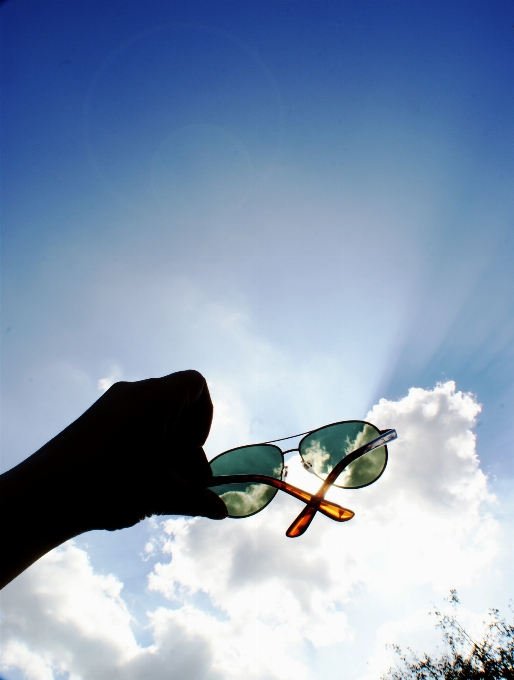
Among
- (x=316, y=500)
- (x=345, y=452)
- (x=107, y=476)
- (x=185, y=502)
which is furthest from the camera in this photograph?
(x=345, y=452)

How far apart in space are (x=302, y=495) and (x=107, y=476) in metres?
1.16

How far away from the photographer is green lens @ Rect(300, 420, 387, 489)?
2193mm

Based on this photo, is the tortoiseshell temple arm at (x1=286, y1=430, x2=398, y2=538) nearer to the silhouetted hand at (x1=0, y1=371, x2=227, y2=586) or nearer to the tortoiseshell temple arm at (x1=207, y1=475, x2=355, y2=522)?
the tortoiseshell temple arm at (x1=207, y1=475, x2=355, y2=522)

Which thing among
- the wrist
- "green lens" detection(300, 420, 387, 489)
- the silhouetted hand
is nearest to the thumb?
the silhouetted hand

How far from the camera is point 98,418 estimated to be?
103cm

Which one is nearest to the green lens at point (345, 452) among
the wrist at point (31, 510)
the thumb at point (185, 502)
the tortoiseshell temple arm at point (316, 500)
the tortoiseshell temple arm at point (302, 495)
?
the tortoiseshell temple arm at point (316, 500)

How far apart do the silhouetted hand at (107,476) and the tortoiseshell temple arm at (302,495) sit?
36 centimetres

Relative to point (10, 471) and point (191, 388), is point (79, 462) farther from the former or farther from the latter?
point (191, 388)

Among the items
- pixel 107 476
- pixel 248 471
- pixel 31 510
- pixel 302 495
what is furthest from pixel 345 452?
pixel 31 510

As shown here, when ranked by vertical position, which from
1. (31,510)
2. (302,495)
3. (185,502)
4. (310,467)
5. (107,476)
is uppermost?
(310,467)

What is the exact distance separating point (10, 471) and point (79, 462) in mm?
160

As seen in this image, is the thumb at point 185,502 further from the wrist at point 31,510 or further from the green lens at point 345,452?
the green lens at point 345,452

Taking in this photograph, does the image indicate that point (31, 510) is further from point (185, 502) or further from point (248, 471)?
point (248, 471)

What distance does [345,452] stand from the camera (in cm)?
227
